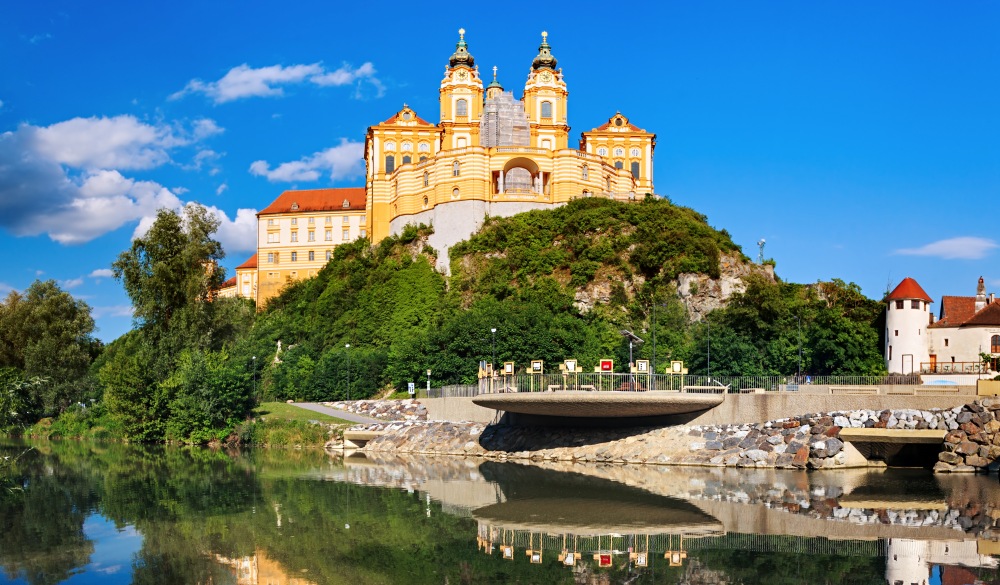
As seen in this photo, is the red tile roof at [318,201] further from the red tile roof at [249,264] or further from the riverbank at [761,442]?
the riverbank at [761,442]

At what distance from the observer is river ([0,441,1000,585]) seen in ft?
73.7

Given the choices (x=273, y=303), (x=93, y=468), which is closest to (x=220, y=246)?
(x=93, y=468)

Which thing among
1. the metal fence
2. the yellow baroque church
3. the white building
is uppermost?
the yellow baroque church

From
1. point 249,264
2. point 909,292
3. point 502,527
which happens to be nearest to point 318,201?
point 249,264

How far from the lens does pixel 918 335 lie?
60.4m

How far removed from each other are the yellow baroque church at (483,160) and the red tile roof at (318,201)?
2.70 metres

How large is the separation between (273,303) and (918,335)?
6735 centimetres

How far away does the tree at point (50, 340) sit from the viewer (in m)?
75.2

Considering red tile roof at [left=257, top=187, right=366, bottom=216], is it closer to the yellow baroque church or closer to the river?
the yellow baroque church

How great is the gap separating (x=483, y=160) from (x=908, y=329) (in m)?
40.8

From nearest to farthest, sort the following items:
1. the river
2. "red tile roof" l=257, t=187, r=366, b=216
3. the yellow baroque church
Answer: the river → the yellow baroque church → "red tile roof" l=257, t=187, r=366, b=216

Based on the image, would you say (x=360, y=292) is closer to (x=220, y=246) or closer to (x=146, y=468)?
(x=220, y=246)

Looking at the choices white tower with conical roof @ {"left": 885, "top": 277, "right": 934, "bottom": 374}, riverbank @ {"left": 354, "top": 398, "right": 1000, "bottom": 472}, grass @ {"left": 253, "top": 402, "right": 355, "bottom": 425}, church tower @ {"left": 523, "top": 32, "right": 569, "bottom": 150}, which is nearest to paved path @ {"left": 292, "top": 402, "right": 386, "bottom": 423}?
grass @ {"left": 253, "top": 402, "right": 355, "bottom": 425}

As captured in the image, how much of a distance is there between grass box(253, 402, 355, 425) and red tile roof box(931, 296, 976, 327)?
124ft
